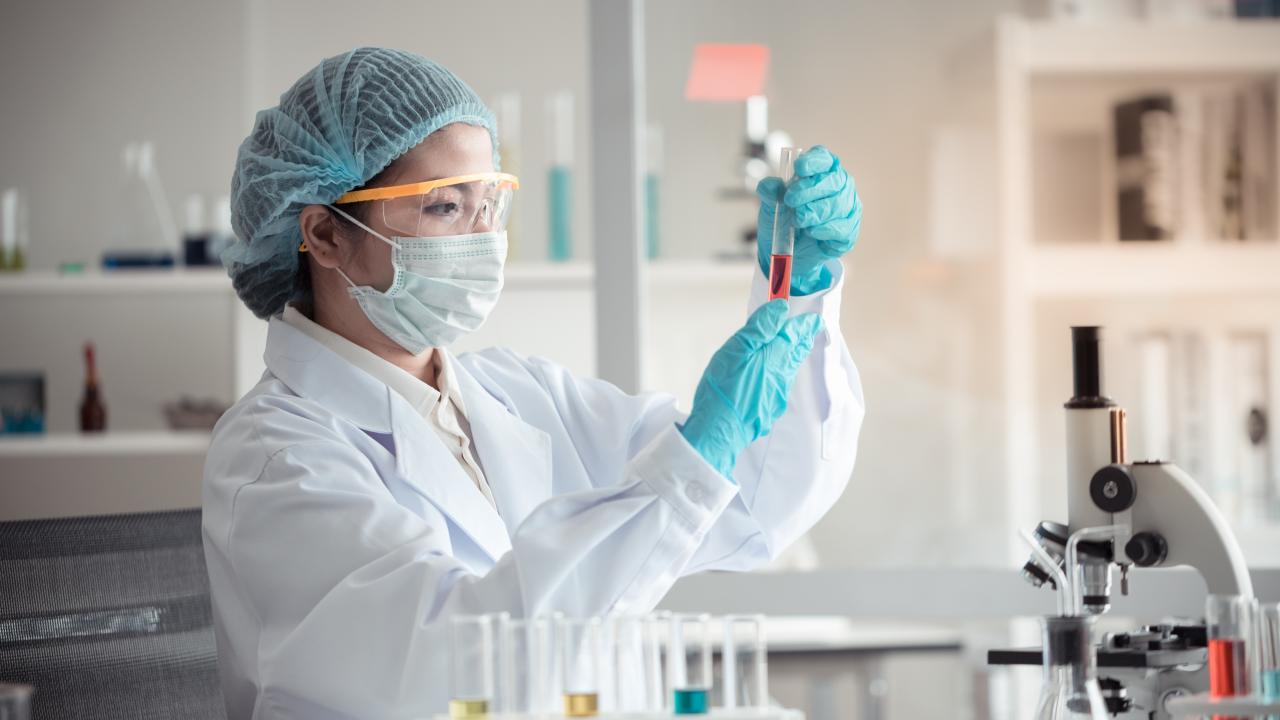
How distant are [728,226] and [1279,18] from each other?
1.03 meters

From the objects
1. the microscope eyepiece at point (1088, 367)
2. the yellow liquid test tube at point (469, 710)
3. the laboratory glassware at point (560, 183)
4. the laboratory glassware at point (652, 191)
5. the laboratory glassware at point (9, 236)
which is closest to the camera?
the yellow liquid test tube at point (469, 710)

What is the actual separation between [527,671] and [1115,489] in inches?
22.5

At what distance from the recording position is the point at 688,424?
3.39 ft

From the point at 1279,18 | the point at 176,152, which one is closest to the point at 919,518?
the point at 1279,18

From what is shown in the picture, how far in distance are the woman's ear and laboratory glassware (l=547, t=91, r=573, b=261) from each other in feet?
4.67

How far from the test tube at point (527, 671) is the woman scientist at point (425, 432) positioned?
0.56ft

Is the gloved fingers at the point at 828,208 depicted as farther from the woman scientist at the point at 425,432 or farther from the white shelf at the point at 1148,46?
the white shelf at the point at 1148,46

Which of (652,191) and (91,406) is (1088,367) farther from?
(91,406)

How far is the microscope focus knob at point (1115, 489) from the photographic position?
3.50 feet

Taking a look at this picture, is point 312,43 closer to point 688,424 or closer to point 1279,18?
point 1279,18

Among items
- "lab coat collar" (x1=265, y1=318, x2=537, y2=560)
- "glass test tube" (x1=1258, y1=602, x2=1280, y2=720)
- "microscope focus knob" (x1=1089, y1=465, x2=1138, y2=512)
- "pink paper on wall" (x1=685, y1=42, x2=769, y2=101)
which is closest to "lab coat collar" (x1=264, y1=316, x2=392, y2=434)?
"lab coat collar" (x1=265, y1=318, x2=537, y2=560)

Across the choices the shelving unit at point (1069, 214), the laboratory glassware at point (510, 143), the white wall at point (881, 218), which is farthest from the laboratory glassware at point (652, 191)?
the shelving unit at point (1069, 214)

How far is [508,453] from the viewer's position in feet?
4.42

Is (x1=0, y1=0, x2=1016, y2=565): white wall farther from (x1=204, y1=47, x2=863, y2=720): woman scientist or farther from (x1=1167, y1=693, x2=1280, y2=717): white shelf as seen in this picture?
(x1=1167, y1=693, x2=1280, y2=717): white shelf
